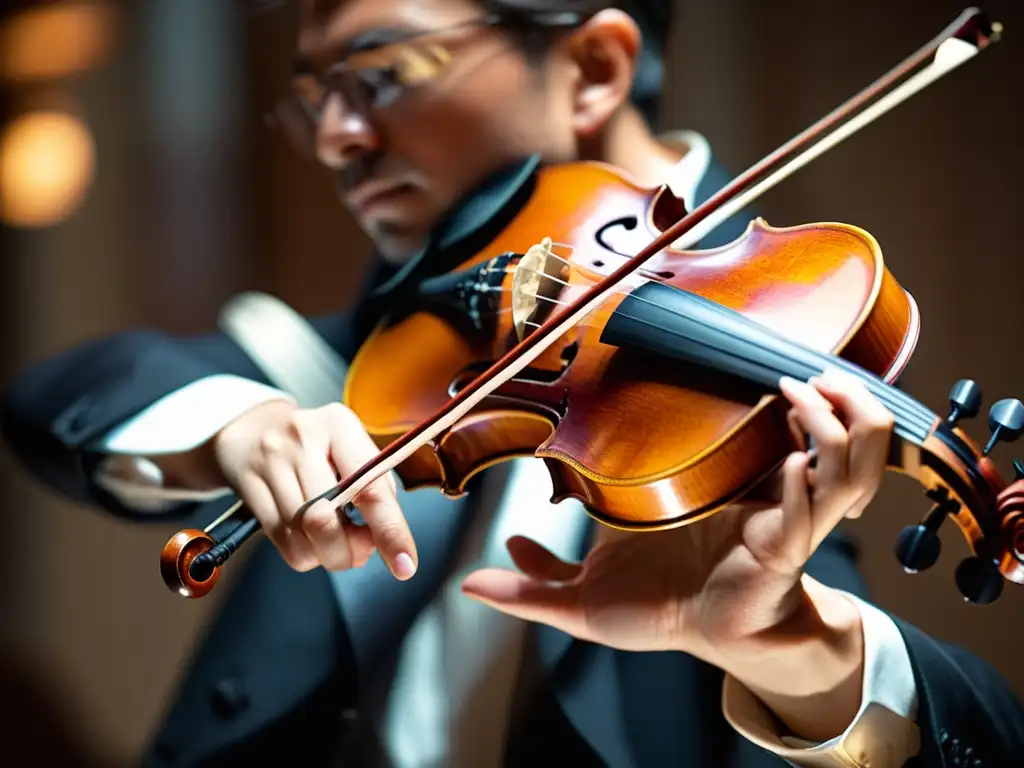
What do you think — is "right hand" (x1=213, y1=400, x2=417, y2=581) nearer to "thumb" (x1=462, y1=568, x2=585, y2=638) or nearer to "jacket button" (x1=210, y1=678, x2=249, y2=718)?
"thumb" (x1=462, y1=568, x2=585, y2=638)

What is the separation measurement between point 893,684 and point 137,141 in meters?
1.20

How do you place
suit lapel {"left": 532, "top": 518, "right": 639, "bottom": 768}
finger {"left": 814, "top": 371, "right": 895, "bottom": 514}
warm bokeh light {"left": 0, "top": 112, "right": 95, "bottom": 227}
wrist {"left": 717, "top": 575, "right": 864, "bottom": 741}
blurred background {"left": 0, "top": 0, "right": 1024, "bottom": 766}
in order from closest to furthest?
finger {"left": 814, "top": 371, "right": 895, "bottom": 514}, wrist {"left": 717, "top": 575, "right": 864, "bottom": 741}, suit lapel {"left": 532, "top": 518, "right": 639, "bottom": 768}, blurred background {"left": 0, "top": 0, "right": 1024, "bottom": 766}, warm bokeh light {"left": 0, "top": 112, "right": 95, "bottom": 227}

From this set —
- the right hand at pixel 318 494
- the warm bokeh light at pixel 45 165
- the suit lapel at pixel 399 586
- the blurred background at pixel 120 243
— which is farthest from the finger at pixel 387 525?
the warm bokeh light at pixel 45 165

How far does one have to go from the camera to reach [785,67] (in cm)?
101

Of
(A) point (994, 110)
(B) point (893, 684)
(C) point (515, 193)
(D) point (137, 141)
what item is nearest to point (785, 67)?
(A) point (994, 110)

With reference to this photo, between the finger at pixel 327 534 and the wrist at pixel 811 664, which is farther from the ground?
the finger at pixel 327 534

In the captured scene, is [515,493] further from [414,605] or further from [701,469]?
[701,469]

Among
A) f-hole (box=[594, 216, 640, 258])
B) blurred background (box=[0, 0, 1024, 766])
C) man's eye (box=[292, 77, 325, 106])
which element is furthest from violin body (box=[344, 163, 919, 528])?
blurred background (box=[0, 0, 1024, 766])

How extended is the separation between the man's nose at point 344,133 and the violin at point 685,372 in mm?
202

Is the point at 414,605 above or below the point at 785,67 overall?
below

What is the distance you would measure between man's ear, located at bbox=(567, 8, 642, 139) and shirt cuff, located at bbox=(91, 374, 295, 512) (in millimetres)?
323

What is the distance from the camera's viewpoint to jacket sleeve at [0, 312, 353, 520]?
39.2 inches

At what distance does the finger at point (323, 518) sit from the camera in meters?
0.71

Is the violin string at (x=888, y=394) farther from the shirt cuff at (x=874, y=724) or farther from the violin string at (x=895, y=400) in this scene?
the shirt cuff at (x=874, y=724)
